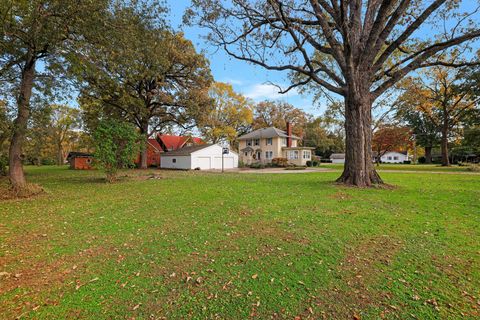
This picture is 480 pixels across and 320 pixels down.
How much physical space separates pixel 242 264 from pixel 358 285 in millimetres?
1493

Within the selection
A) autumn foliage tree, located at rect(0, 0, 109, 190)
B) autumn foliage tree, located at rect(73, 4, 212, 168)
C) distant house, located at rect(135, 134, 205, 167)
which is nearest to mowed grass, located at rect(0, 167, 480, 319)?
autumn foliage tree, located at rect(0, 0, 109, 190)

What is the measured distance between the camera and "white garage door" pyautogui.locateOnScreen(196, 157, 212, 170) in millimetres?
28427

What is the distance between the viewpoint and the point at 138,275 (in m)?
3.03

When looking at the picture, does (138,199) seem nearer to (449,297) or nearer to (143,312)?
(143,312)

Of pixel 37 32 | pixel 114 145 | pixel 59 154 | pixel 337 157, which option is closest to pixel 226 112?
pixel 114 145

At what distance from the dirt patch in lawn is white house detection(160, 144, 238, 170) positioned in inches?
987

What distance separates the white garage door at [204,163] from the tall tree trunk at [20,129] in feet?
62.8

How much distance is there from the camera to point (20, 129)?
903 cm

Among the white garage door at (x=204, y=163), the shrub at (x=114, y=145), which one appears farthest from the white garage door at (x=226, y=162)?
the shrub at (x=114, y=145)

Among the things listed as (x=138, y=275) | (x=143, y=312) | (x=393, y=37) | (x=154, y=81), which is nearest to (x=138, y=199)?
(x=138, y=275)

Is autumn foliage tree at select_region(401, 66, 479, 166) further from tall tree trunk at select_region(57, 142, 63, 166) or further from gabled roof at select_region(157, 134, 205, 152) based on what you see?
tall tree trunk at select_region(57, 142, 63, 166)

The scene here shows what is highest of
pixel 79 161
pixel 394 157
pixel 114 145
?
pixel 114 145

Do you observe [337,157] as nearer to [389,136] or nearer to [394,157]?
[394,157]

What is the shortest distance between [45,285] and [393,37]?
51.0ft
